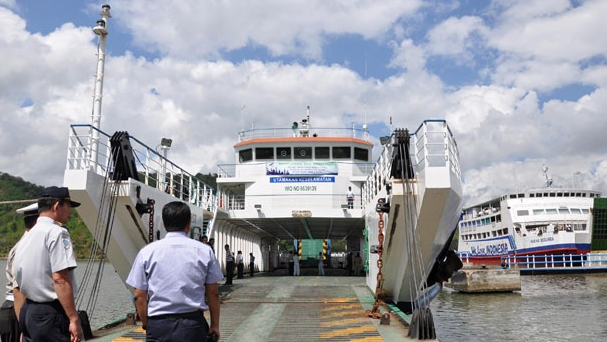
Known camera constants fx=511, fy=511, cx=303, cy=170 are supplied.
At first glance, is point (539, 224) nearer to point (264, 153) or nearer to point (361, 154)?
point (361, 154)

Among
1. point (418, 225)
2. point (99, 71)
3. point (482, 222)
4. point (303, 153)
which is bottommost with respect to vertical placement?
point (418, 225)

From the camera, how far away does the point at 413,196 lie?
8594mm

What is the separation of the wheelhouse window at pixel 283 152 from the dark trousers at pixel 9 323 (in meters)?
18.0

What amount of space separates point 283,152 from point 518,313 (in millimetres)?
11207

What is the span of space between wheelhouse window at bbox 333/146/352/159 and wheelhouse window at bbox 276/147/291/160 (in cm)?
199

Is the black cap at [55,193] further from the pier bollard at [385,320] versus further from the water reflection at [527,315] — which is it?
the water reflection at [527,315]

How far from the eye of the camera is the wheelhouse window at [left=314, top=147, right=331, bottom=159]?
Answer: 22.1 meters

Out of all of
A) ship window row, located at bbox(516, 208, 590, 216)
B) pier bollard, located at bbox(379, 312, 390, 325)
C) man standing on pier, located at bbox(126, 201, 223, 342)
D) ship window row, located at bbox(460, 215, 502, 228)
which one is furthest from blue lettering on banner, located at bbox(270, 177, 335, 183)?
ship window row, located at bbox(460, 215, 502, 228)

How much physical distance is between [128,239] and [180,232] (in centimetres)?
745

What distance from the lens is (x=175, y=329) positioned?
2.97 metres

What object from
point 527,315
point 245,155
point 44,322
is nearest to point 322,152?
point 245,155

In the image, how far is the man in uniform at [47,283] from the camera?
3.35 m

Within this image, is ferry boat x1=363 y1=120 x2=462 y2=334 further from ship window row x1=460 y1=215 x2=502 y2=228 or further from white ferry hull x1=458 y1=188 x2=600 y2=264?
ship window row x1=460 y1=215 x2=502 y2=228

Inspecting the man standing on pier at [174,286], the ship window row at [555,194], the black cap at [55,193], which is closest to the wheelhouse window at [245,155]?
the black cap at [55,193]
